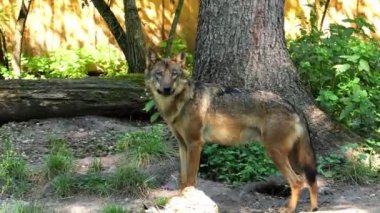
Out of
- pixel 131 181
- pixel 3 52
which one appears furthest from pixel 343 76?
pixel 3 52

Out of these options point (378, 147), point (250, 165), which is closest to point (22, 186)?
point (250, 165)

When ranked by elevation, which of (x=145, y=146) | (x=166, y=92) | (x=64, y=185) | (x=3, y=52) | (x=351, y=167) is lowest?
(x=64, y=185)

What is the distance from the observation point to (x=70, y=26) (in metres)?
13.4

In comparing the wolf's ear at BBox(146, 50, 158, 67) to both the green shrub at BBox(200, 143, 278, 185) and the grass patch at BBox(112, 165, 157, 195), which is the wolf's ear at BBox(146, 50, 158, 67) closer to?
the grass patch at BBox(112, 165, 157, 195)

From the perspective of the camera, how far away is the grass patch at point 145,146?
7.39 meters

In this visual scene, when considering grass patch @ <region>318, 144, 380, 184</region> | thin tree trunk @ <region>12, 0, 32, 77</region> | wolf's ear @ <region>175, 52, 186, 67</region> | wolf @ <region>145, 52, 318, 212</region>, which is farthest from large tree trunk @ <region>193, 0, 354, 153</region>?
thin tree trunk @ <region>12, 0, 32, 77</region>

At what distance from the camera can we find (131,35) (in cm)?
1044

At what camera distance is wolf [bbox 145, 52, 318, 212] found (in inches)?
→ 246

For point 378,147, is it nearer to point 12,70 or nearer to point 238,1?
point 238,1

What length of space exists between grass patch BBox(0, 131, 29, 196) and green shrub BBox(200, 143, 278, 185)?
1978mm

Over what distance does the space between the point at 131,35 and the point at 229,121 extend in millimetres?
4366

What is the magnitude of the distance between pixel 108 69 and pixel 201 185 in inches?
256

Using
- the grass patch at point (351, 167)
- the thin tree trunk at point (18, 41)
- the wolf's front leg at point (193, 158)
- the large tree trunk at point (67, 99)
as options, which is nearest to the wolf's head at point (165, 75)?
the wolf's front leg at point (193, 158)

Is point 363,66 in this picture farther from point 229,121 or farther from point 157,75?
point 157,75
